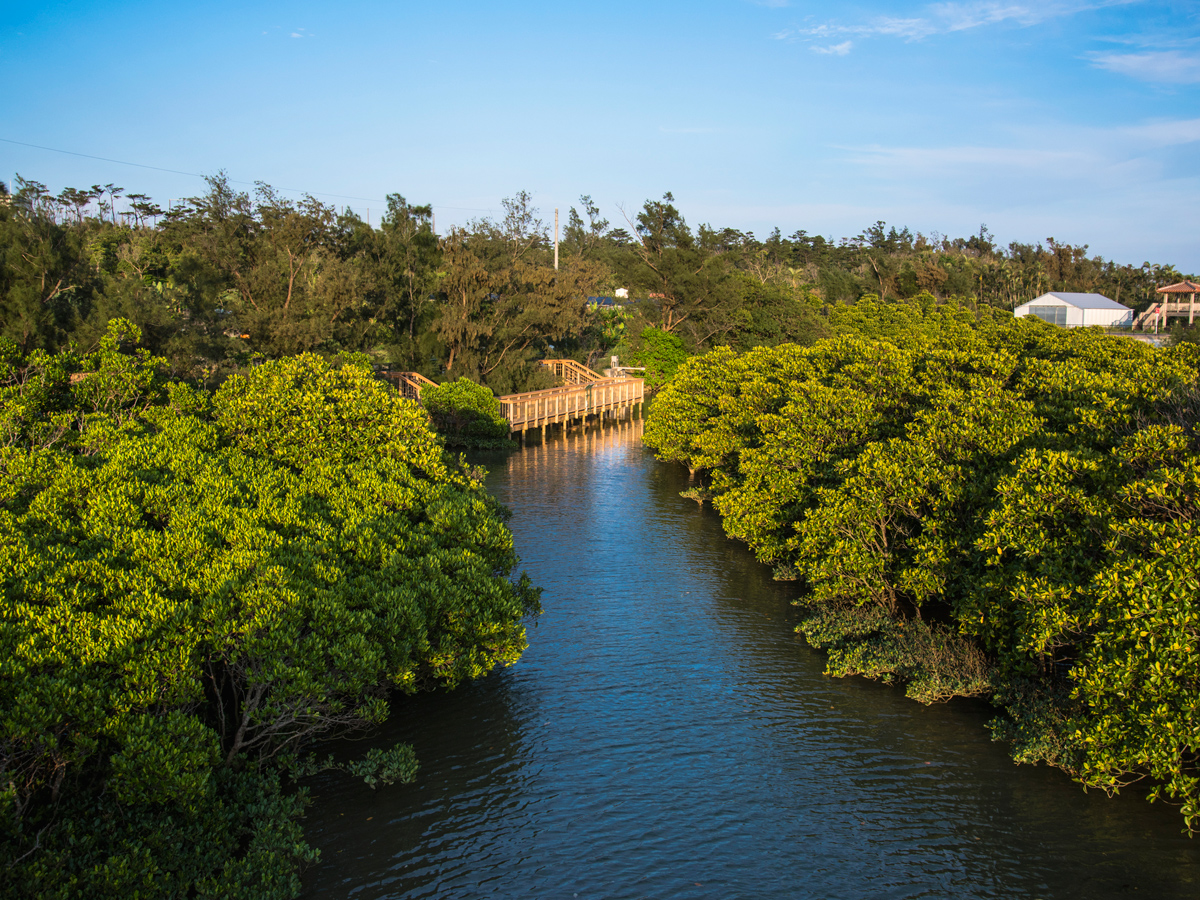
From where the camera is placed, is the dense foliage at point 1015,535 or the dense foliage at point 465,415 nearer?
the dense foliage at point 1015,535

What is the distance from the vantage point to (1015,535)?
12.7 metres

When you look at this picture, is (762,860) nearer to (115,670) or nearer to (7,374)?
(115,670)

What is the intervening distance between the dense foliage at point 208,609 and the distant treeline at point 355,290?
1110cm

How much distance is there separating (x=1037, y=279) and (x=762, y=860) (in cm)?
10455

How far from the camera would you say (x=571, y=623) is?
17594 millimetres

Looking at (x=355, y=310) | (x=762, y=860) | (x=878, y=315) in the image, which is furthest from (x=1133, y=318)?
(x=762, y=860)

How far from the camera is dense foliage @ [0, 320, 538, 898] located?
27.0 feet

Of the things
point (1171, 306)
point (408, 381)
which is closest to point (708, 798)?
point (408, 381)

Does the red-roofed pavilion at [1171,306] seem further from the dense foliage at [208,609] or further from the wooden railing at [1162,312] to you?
the dense foliage at [208,609]

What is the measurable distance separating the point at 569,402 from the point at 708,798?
35.4 metres

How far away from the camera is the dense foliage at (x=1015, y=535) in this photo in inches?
400

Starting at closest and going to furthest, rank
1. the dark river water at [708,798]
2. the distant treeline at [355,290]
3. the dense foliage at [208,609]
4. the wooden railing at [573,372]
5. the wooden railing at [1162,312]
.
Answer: the dense foliage at [208,609], the dark river water at [708,798], the distant treeline at [355,290], the wooden railing at [573,372], the wooden railing at [1162,312]

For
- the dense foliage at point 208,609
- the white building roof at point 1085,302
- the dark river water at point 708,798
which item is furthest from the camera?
the white building roof at point 1085,302

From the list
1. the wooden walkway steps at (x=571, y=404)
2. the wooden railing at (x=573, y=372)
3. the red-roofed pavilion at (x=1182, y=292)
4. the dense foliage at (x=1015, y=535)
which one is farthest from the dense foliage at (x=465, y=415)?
the red-roofed pavilion at (x=1182, y=292)
